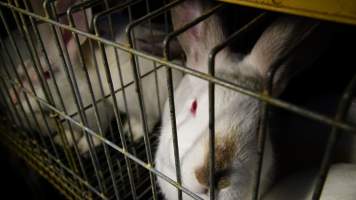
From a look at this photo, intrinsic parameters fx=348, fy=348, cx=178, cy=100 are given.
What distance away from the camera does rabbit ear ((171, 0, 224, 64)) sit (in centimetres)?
69

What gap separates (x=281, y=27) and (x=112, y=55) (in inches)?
25.3

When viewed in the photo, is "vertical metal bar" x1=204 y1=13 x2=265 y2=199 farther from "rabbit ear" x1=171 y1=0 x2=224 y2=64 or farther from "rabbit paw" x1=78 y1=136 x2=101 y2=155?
"rabbit paw" x1=78 y1=136 x2=101 y2=155

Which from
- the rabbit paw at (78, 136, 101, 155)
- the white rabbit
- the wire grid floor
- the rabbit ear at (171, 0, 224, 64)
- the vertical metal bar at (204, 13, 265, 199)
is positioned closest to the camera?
the vertical metal bar at (204, 13, 265, 199)

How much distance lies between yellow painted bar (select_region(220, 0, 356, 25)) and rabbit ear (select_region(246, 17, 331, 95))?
116mm

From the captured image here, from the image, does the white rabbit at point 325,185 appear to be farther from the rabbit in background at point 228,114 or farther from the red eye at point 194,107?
the red eye at point 194,107

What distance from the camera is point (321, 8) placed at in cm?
44

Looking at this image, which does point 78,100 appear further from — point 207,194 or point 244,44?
point 244,44

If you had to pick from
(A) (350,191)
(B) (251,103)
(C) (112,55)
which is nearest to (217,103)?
(B) (251,103)

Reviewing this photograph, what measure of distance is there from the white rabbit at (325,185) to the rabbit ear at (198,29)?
0.32 m

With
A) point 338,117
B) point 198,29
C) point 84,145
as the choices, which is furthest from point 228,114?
point 84,145

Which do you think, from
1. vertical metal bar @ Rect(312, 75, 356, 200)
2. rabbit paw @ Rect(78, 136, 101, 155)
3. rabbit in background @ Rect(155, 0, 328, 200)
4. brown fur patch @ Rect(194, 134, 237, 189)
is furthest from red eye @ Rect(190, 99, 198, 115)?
rabbit paw @ Rect(78, 136, 101, 155)

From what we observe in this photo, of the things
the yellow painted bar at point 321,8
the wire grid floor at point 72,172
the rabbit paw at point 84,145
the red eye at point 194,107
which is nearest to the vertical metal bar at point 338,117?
the yellow painted bar at point 321,8

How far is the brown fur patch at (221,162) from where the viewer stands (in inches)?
23.1

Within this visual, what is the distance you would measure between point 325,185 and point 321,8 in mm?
329
